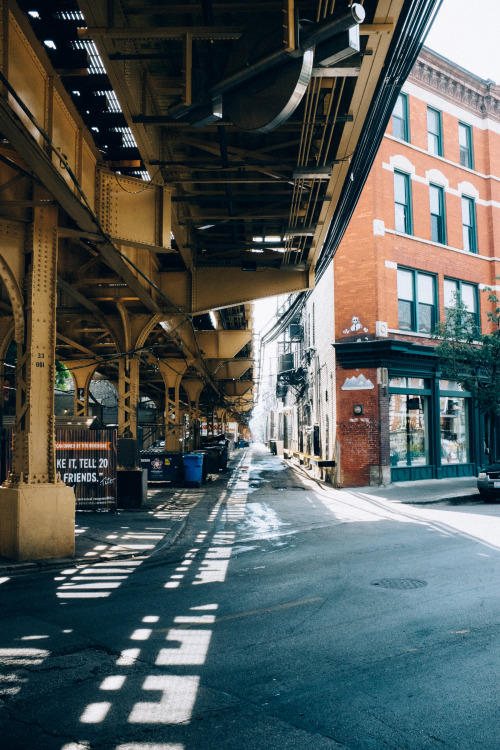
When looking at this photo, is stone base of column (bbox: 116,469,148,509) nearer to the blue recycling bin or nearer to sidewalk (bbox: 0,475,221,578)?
sidewalk (bbox: 0,475,221,578)

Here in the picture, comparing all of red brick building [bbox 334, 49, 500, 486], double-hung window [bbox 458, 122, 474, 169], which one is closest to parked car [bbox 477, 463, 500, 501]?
red brick building [bbox 334, 49, 500, 486]

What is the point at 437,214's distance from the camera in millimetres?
24375

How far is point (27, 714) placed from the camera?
3926 millimetres

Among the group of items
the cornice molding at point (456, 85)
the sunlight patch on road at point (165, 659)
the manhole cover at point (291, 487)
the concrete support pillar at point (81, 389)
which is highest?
the cornice molding at point (456, 85)

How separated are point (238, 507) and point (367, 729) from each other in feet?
41.7

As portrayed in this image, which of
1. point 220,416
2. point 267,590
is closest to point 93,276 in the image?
point 267,590

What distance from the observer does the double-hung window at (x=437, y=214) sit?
24266mm

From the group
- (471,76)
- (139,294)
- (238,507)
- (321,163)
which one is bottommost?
(238,507)

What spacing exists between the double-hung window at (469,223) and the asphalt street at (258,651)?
18779mm

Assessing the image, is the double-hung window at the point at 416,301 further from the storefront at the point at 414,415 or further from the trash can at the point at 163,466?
the trash can at the point at 163,466

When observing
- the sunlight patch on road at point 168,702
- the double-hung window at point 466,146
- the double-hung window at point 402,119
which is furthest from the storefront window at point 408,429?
the sunlight patch on road at point 168,702

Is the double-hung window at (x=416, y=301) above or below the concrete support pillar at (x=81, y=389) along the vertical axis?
above

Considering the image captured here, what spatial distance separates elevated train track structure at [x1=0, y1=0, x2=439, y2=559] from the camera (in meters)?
6.01

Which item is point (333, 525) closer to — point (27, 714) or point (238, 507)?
point (238, 507)
